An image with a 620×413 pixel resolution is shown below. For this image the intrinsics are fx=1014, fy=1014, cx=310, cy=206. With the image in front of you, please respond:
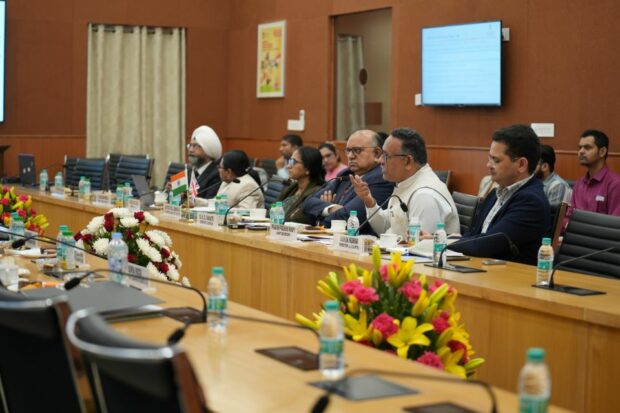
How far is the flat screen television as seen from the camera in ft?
26.7

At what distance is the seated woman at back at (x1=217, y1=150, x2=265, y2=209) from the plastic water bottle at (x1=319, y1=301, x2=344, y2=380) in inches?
189

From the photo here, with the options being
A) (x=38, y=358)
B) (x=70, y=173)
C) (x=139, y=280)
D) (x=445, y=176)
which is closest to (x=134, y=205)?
(x=445, y=176)

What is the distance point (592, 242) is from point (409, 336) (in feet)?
5.60

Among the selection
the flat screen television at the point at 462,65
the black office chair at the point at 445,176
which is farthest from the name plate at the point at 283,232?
the black office chair at the point at 445,176

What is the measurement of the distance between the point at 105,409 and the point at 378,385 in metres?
0.55

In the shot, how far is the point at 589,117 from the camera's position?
746cm

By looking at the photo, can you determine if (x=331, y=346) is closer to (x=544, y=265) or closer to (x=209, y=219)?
(x=544, y=265)

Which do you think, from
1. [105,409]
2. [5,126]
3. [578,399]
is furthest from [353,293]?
[5,126]

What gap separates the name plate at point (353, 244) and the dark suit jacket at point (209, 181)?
10.5ft

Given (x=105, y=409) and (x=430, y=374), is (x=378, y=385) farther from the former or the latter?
(x=105, y=409)

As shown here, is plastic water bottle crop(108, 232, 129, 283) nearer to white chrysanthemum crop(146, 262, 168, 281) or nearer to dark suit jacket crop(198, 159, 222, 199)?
white chrysanthemum crop(146, 262, 168, 281)

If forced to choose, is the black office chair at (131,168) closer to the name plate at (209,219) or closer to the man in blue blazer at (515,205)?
the name plate at (209,219)

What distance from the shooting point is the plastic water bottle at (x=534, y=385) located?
1.66m

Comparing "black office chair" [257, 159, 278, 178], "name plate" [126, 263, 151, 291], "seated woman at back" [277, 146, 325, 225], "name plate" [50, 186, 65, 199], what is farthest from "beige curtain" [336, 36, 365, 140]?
"name plate" [126, 263, 151, 291]
